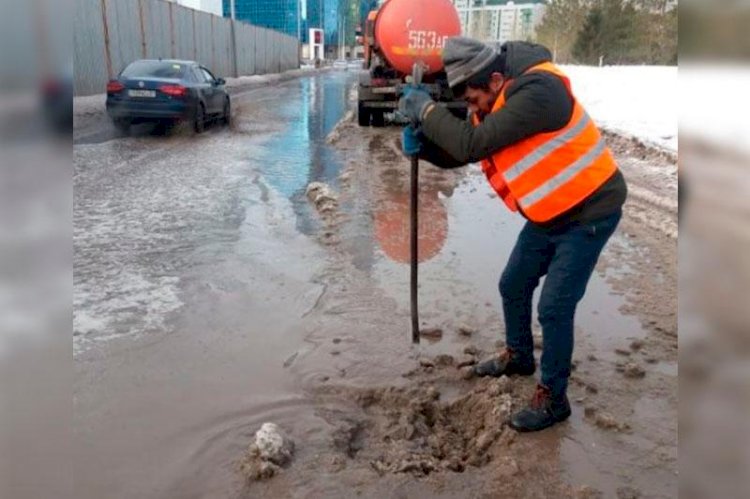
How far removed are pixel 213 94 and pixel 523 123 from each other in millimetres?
12701

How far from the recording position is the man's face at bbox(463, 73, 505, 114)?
3010 mm

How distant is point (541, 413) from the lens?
3.19 m

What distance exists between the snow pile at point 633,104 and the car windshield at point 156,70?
7.68m

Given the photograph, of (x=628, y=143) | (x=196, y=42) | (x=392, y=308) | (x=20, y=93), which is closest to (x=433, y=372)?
(x=392, y=308)

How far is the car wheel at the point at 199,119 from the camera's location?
43.6 feet

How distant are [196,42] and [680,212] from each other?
30.1 meters

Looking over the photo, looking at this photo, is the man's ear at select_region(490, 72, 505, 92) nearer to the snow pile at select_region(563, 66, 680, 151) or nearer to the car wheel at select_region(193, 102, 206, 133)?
the snow pile at select_region(563, 66, 680, 151)

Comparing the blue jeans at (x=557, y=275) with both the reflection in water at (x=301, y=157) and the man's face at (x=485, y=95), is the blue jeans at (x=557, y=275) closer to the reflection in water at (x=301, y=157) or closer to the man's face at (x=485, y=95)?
the man's face at (x=485, y=95)

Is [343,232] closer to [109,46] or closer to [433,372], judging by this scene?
[433,372]

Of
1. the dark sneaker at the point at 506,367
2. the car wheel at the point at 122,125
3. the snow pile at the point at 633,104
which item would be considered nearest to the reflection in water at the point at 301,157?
the car wheel at the point at 122,125

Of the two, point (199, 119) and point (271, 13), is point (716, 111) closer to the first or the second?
point (199, 119)

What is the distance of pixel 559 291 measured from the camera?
3047mm

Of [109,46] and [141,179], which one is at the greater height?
[109,46]

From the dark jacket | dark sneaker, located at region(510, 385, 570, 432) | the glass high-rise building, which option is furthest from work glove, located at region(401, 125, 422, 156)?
the glass high-rise building
